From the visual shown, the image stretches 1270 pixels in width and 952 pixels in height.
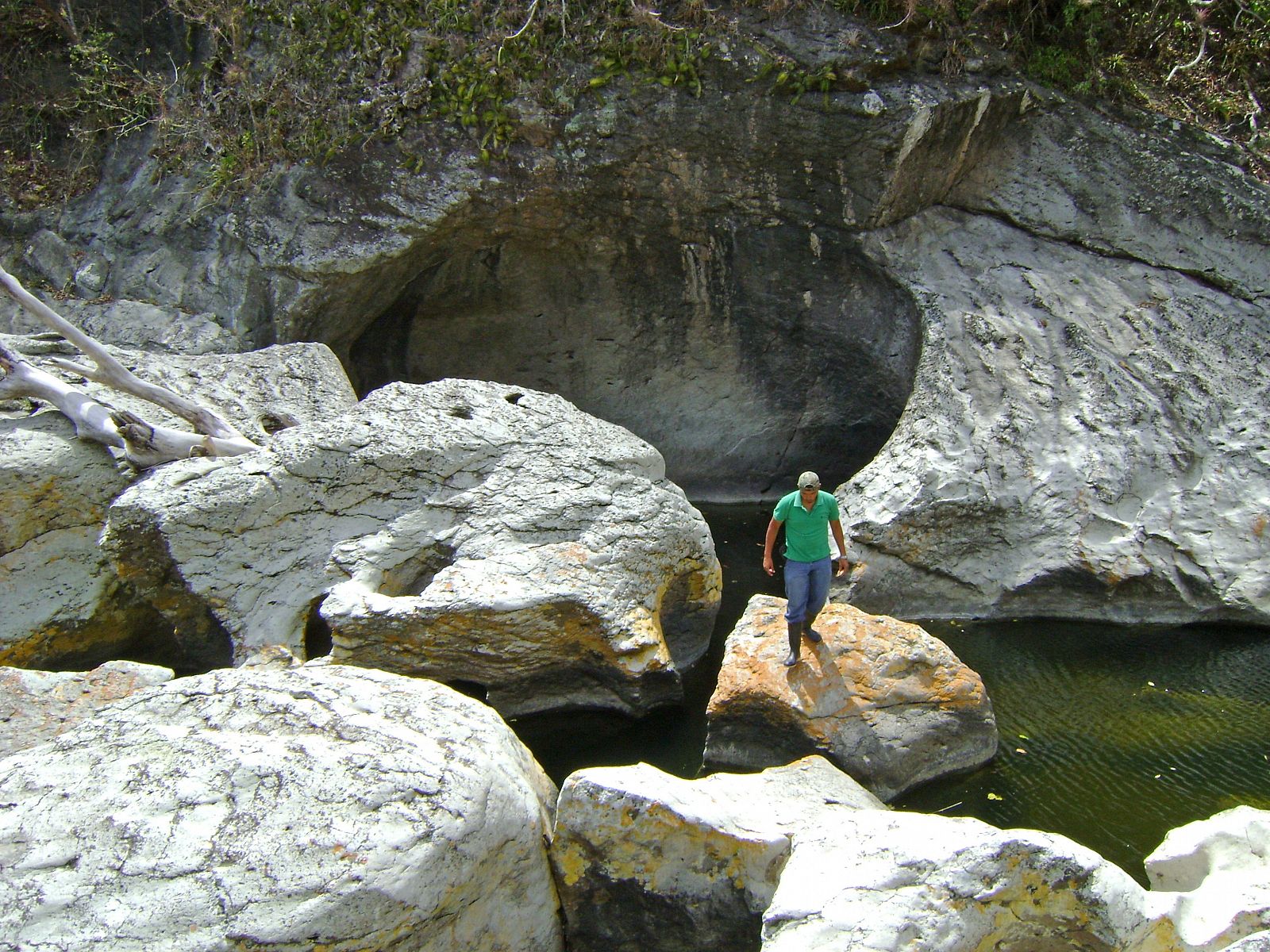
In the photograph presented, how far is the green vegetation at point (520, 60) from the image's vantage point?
8781mm

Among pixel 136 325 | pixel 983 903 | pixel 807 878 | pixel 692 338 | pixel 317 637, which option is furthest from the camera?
pixel 692 338

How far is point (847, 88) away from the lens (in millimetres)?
8648

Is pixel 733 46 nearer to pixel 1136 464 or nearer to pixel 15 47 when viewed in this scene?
pixel 1136 464

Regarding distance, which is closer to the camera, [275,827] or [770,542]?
[275,827]

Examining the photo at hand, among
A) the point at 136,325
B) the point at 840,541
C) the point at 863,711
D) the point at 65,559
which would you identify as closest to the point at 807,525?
the point at 840,541

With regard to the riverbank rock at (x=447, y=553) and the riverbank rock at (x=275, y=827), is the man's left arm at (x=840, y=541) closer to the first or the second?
the riverbank rock at (x=447, y=553)

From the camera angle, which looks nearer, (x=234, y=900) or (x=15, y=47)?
(x=234, y=900)

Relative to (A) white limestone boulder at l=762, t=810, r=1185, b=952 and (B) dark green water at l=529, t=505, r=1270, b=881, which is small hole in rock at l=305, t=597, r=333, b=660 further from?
(A) white limestone boulder at l=762, t=810, r=1185, b=952

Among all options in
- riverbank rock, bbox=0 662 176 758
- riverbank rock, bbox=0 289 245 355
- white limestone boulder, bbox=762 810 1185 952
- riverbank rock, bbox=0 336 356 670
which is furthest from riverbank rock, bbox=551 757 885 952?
riverbank rock, bbox=0 289 245 355

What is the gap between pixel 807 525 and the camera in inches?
231

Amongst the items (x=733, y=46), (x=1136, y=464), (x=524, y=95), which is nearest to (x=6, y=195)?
(x=524, y=95)

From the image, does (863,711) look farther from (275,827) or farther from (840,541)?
(275,827)

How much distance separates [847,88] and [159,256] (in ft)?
20.8

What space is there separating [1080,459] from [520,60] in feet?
18.3
